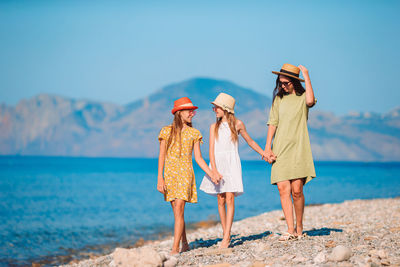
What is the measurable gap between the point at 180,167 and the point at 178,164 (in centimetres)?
5

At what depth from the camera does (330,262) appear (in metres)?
4.90

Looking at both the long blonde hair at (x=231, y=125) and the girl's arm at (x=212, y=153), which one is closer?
the girl's arm at (x=212, y=153)

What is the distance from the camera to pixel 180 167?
21.1ft

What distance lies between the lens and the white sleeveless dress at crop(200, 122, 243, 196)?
6633 mm

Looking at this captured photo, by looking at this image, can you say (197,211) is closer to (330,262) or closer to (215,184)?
(215,184)

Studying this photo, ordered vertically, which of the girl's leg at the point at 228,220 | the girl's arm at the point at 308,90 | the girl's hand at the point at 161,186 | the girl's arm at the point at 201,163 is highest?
the girl's arm at the point at 308,90

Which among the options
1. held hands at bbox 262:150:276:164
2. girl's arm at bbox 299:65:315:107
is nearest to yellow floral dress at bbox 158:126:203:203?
held hands at bbox 262:150:276:164

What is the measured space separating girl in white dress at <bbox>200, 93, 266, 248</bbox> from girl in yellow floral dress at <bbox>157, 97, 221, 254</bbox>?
0.24 metres

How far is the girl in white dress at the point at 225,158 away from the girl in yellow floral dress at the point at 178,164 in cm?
24

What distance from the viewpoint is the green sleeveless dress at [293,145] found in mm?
6410

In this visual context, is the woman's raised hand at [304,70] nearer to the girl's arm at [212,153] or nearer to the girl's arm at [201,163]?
the girl's arm at [212,153]

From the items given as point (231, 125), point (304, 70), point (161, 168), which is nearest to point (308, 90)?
point (304, 70)

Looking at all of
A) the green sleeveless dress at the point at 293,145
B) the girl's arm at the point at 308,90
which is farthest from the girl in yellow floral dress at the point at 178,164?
the girl's arm at the point at 308,90

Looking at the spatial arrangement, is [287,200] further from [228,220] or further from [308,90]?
[308,90]
